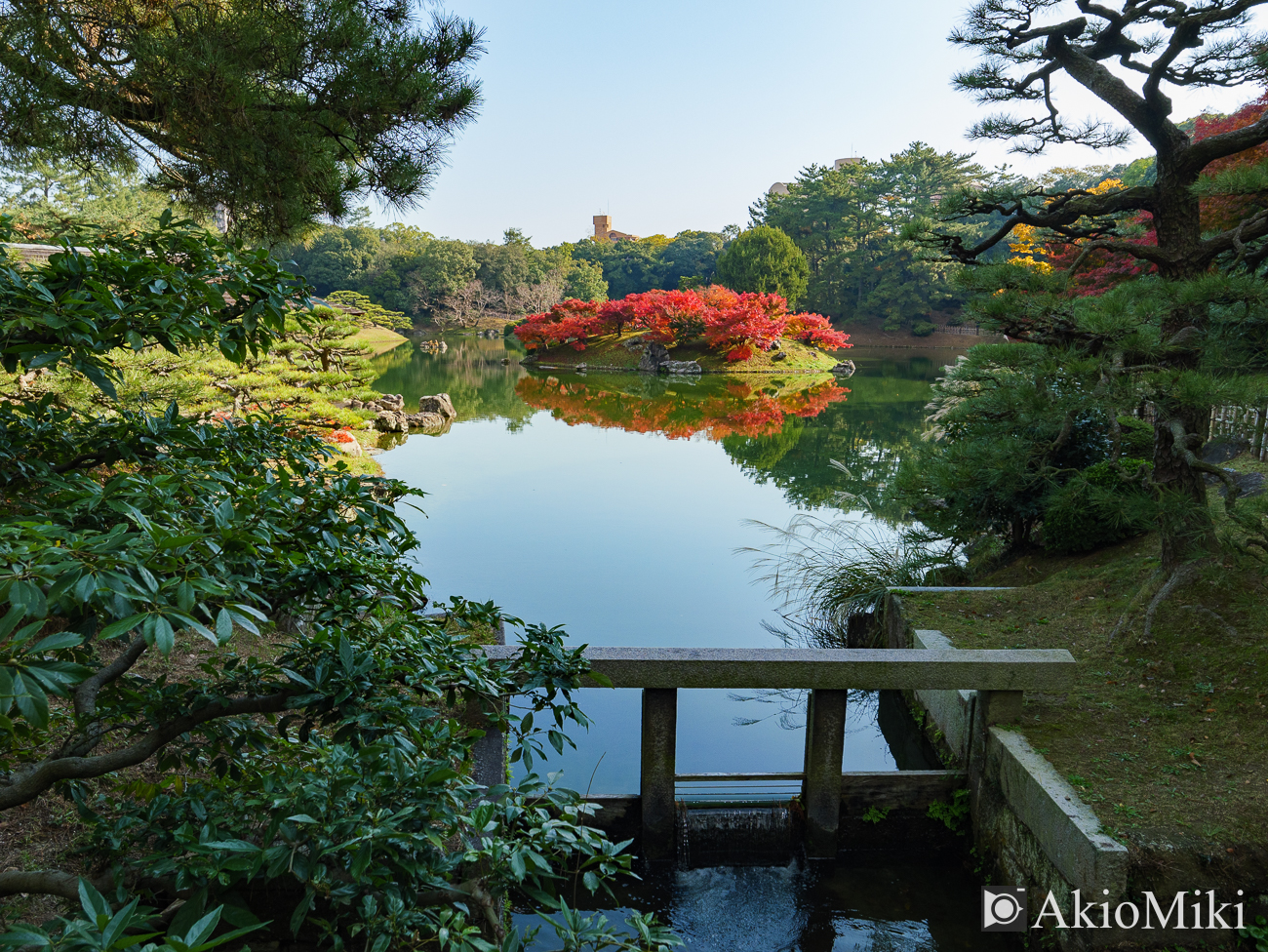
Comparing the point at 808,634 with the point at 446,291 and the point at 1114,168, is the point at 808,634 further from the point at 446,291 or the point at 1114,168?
the point at 446,291

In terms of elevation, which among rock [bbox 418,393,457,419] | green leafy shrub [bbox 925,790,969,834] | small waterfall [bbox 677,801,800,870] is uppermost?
rock [bbox 418,393,457,419]

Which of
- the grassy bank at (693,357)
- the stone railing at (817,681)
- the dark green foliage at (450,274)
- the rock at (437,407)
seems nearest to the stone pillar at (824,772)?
the stone railing at (817,681)

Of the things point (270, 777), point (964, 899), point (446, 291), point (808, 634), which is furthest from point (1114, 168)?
point (270, 777)

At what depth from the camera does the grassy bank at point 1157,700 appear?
2348 millimetres

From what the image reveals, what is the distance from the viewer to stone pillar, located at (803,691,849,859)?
9.68 ft

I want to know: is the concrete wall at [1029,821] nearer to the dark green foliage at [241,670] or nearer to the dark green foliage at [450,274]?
the dark green foliage at [241,670]

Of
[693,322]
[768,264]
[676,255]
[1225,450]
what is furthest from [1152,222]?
[676,255]

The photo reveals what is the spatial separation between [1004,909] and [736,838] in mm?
893

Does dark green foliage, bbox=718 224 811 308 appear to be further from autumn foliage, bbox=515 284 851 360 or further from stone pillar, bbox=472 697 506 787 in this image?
stone pillar, bbox=472 697 506 787

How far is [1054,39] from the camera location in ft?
10.8

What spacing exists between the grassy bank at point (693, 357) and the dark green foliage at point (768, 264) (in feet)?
12.5

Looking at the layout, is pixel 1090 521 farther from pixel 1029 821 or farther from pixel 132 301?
pixel 132 301

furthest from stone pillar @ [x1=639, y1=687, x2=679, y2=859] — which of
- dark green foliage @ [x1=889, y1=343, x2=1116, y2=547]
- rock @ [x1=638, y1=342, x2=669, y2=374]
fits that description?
rock @ [x1=638, y1=342, x2=669, y2=374]

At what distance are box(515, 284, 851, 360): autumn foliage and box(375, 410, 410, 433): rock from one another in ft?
34.0
